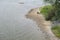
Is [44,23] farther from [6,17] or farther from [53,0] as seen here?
[6,17]

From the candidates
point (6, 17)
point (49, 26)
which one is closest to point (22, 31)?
point (49, 26)

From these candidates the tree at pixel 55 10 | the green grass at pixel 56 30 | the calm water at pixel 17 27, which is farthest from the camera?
the tree at pixel 55 10

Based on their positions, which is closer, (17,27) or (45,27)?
(45,27)

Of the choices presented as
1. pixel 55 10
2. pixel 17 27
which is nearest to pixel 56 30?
pixel 55 10

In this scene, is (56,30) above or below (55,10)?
below

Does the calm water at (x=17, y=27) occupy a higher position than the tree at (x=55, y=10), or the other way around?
the tree at (x=55, y=10)

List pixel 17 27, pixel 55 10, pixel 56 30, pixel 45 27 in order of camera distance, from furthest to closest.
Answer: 1. pixel 55 10
2. pixel 17 27
3. pixel 45 27
4. pixel 56 30

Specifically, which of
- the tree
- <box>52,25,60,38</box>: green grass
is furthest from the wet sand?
the tree

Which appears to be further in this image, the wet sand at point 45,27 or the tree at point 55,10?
the tree at point 55,10

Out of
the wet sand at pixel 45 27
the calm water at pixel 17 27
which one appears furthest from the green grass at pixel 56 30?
the calm water at pixel 17 27

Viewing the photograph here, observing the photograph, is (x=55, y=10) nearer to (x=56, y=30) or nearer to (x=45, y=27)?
(x=45, y=27)

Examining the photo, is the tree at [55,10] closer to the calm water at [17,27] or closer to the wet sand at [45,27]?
the wet sand at [45,27]

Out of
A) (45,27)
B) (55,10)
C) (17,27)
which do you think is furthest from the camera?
(55,10)

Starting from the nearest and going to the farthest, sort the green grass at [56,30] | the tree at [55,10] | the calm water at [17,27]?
1. the green grass at [56,30]
2. the calm water at [17,27]
3. the tree at [55,10]
